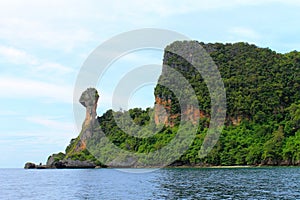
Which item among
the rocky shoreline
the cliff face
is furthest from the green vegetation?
the cliff face

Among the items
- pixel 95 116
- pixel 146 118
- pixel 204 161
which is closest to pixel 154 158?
pixel 204 161

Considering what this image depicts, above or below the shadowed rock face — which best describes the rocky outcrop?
below

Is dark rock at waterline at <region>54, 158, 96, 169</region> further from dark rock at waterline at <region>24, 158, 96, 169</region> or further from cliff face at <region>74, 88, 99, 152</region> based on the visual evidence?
cliff face at <region>74, 88, 99, 152</region>

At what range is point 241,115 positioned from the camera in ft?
382

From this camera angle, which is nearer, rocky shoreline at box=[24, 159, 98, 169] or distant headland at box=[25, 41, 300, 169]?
distant headland at box=[25, 41, 300, 169]

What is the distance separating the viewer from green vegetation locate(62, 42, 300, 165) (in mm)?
100125

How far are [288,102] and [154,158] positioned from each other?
129 feet

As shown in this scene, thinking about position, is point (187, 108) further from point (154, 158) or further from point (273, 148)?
point (273, 148)

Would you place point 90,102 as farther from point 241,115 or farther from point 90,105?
point 241,115

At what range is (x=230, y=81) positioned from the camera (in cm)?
12619

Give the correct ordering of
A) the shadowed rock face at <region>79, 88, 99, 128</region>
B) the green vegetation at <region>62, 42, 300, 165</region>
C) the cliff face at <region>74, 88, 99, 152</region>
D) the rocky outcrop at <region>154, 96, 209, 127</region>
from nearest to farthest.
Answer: the green vegetation at <region>62, 42, 300, 165</region>, the rocky outcrop at <region>154, 96, 209, 127</region>, the cliff face at <region>74, 88, 99, 152</region>, the shadowed rock face at <region>79, 88, 99, 128</region>

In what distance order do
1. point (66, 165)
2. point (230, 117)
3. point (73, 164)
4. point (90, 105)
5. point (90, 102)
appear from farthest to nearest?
point (90, 105) → point (90, 102) → point (66, 165) → point (73, 164) → point (230, 117)

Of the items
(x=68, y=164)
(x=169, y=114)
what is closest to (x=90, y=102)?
(x=68, y=164)

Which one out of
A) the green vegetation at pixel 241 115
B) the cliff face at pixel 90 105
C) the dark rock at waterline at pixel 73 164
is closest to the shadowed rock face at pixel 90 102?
the cliff face at pixel 90 105
